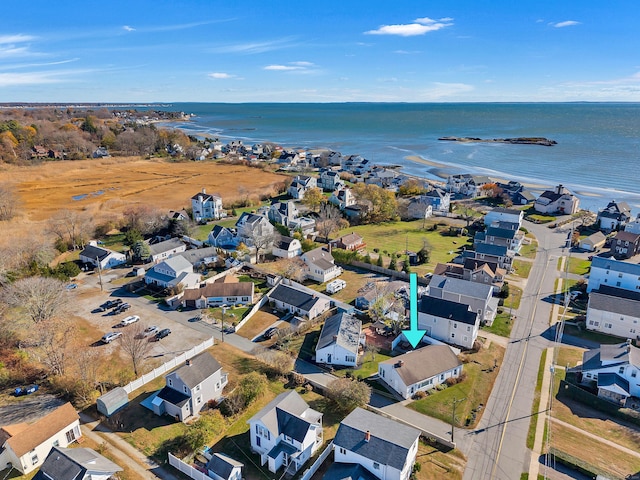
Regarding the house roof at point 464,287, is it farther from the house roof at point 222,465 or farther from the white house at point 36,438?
the white house at point 36,438

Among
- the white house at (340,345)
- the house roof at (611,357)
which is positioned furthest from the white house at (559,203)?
the white house at (340,345)

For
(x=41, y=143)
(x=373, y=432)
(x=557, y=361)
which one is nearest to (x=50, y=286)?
(x=373, y=432)

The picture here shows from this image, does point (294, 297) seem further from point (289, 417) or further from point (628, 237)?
point (628, 237)

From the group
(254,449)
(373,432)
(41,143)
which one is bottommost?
(254,449)

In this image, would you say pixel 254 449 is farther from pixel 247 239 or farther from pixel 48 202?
pixel 48 202

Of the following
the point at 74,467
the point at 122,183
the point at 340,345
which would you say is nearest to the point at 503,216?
the point at 340,345

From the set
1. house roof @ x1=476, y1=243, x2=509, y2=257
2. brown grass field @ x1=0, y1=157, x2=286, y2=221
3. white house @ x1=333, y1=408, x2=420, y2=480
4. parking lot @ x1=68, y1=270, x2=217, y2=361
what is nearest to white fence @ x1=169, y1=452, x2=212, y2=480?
white house @ x1=333, y1=408, x2=420, y2=480

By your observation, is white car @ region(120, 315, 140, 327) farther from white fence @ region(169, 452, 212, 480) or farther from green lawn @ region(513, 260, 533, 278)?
green lawn @ region(513, 260, 533, 278)
